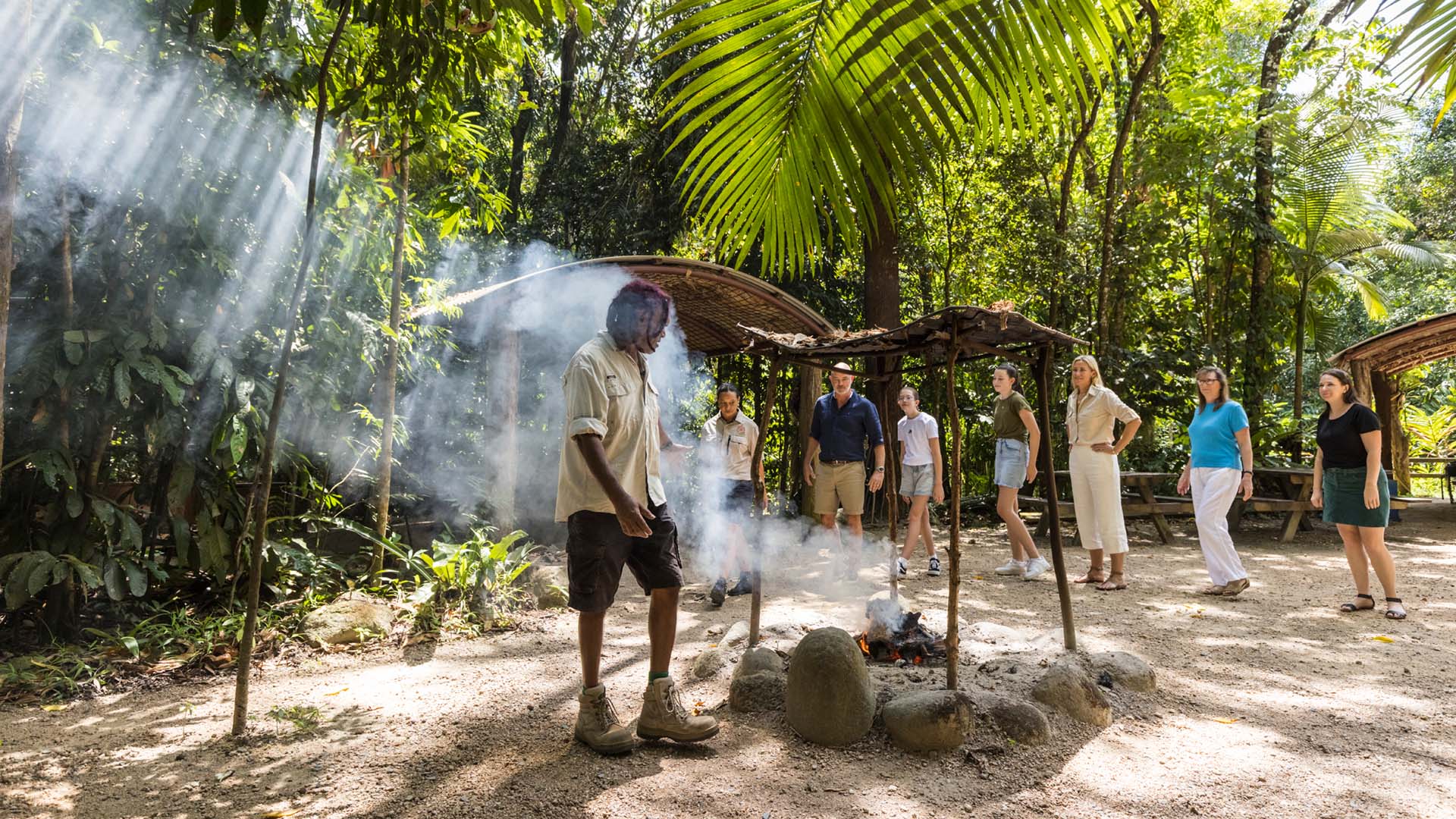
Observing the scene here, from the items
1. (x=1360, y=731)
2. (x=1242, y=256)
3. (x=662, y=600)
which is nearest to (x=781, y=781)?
(x=662, y=600)

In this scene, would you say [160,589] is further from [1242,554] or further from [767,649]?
[1242,554]

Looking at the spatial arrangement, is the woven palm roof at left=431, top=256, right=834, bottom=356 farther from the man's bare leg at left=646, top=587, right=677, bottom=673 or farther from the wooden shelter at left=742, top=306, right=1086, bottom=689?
the man's bare leg at left=646, top=587, right=677, bottom=673

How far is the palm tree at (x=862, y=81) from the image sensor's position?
108cm

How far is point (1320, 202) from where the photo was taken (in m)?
11.3

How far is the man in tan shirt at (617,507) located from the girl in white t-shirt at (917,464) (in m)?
4.07

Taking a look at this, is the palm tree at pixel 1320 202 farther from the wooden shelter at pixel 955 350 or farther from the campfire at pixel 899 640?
the campfire at pixel 899 640

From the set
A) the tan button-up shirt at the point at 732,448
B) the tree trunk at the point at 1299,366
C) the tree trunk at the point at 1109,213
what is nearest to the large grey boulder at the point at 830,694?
the tan button-up shirt at the point at 732,448

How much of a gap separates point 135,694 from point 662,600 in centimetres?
326

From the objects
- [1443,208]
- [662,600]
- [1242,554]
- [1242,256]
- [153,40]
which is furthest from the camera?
[1443,208]

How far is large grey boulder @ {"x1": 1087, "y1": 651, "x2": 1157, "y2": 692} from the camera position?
406 cm

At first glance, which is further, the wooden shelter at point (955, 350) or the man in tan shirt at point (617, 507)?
the wooden shelter at point (955, 350)

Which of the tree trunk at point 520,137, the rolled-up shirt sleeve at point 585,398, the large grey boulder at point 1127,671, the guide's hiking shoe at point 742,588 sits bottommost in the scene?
the large grey boulder at point 1127,671

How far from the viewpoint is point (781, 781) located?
3.18 m

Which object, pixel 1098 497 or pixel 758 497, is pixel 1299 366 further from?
pixel 758 497
